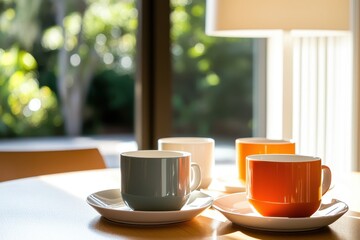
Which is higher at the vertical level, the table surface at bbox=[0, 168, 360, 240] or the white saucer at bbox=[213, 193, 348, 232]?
the white saucer at bbox=[213, 193, 348, 232]

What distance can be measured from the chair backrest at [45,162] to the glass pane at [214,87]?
260 cm

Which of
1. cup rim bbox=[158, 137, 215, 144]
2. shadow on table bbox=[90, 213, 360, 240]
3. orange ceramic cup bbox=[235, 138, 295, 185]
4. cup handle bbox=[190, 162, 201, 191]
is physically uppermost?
cup rim bbox=[158, 137, 215, 144]

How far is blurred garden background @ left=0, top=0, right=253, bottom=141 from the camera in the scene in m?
4.34

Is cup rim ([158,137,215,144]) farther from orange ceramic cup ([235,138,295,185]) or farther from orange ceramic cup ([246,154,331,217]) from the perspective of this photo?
orange ceramic cup ([246,154,331,217])

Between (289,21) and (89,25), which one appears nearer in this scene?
(289,21)

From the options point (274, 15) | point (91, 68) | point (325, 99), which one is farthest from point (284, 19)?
point (91, 68)

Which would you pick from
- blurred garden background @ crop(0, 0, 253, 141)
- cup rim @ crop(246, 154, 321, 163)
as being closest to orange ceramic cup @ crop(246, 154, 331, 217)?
cup rim @ crop(246, 154, 321, 163)

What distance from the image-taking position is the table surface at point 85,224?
2.74 feet

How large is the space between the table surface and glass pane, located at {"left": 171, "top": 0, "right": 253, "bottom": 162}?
311 cm

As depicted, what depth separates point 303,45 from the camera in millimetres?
3025

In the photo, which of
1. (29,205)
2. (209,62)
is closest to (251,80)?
(209,62)

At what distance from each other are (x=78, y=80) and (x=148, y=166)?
4310 millimetres

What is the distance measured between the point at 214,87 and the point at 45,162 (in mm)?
3124

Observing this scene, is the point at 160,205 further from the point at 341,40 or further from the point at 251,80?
the point at 251,80
